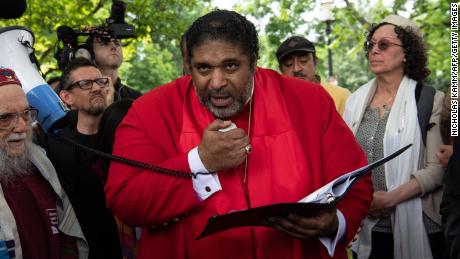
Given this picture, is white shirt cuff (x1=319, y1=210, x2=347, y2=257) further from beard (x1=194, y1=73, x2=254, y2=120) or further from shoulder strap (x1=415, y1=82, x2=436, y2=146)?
shoulder strap (x1=415, y1=82, x2=436, y2=146)

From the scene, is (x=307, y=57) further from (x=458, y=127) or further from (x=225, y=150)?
(x=225, y=150)

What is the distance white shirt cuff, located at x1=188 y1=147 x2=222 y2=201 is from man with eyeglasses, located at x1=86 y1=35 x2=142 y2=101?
336 cm

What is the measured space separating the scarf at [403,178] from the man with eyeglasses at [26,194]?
2.11 m

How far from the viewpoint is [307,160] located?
2.75 m

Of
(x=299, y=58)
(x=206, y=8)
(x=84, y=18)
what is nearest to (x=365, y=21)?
(x=206, y=8)

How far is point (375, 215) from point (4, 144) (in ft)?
8.28

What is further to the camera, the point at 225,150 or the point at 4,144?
the point at 4,144

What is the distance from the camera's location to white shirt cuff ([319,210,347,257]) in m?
2.65

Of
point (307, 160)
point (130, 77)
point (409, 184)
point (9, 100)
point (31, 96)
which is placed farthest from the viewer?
point (130, 77)

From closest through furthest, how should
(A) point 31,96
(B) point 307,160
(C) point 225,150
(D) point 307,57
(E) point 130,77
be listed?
(C) point 225,150 < (B) point 307,160 < (A) point 31,96 < (D) point 307,57 < (E) point 130,77

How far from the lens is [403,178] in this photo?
168 inches

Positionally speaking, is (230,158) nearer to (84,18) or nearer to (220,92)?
(220,92)

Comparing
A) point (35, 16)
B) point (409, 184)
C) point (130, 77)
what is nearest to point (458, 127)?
point (409, 184)

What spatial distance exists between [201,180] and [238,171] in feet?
0.63
